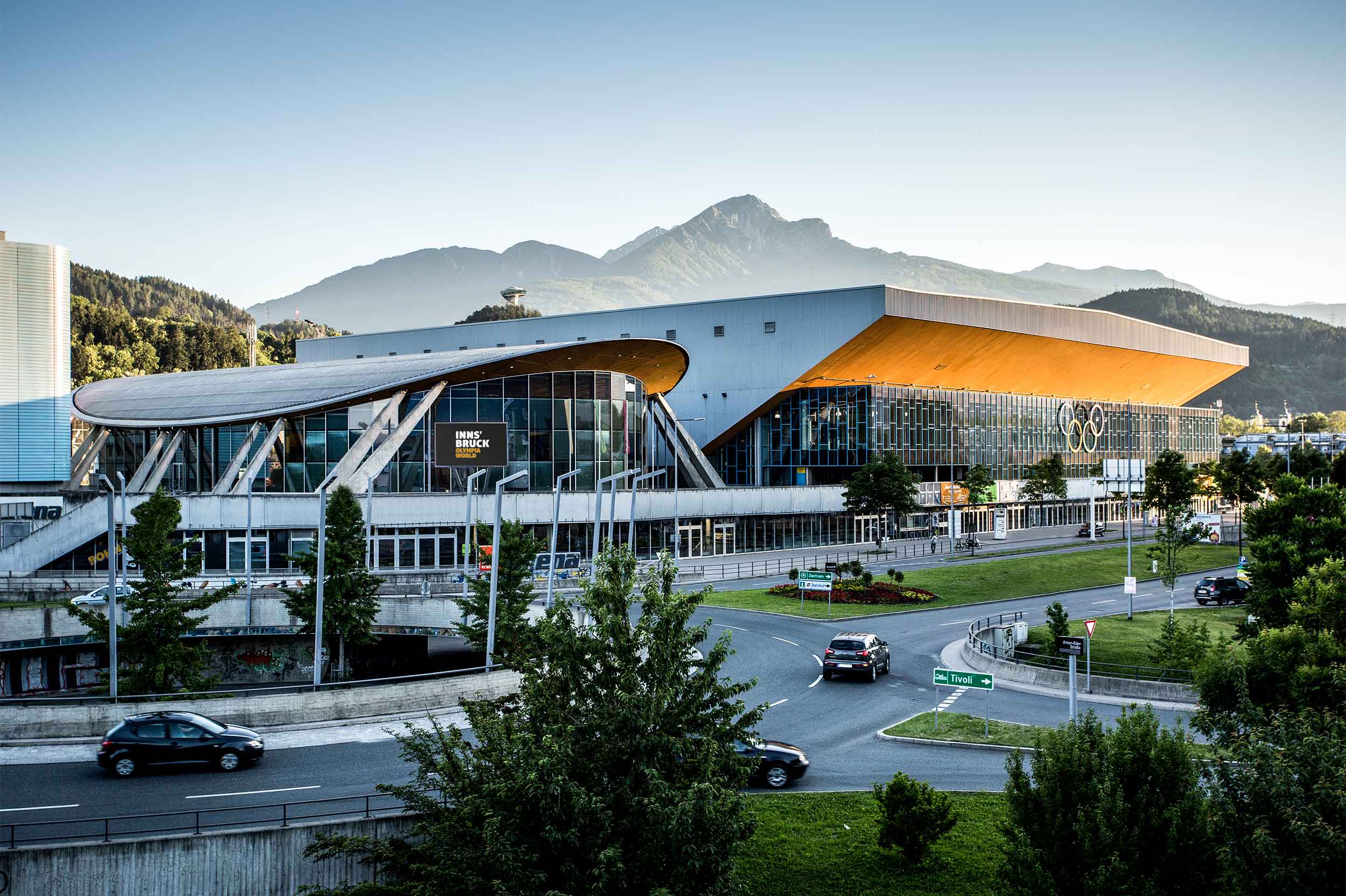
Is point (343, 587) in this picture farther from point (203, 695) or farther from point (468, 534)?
point (468, 534)

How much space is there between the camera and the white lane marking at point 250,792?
21234 millimetres

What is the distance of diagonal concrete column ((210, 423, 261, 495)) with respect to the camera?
57.7 meters

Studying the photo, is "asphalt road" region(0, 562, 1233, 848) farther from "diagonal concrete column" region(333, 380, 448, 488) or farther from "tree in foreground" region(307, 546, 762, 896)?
"diagonal concrete column" region(333, 380, 448, 488)

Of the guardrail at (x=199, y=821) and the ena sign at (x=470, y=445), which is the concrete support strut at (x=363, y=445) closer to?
the ena sign at (x=470, y=445)

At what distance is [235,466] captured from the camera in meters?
58.5

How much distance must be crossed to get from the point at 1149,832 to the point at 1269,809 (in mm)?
1636

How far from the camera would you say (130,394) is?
237 feet


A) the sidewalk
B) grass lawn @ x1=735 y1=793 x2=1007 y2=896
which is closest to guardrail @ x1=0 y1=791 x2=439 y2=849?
the sidewalk

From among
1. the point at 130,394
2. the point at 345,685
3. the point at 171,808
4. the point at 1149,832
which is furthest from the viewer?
the point at 130,394

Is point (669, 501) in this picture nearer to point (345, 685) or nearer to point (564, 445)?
point (564, 445)

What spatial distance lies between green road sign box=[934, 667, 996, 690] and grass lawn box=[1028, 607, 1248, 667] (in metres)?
9.21

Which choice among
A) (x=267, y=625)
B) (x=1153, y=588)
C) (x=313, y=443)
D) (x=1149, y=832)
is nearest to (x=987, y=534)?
(x=1153, y=588)

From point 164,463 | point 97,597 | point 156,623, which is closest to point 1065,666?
point 156,623

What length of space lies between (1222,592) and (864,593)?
17560 mm
